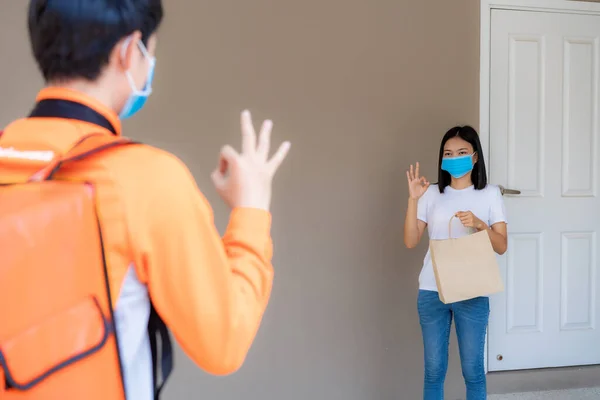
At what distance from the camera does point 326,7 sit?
239cm

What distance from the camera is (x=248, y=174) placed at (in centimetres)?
65

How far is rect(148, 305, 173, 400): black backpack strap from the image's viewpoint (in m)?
0.64

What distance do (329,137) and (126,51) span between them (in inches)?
72.0

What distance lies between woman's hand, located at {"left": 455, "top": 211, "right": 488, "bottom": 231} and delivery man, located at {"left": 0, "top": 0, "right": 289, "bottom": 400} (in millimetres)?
1493

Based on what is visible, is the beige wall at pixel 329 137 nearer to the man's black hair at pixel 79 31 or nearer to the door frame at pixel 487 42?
the door frame at pixel 487 42

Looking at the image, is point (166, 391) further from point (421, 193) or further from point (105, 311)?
point (105, 311)

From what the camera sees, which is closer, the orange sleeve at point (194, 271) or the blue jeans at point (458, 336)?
the orange sleeve at point (194, 271)

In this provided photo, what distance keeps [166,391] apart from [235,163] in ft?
6.44

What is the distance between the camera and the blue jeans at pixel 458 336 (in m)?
2.04

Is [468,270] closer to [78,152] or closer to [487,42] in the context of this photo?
[487,42]

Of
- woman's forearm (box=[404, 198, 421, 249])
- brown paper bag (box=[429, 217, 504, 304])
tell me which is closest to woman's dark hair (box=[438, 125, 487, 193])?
woman's forearm (box=[404, 198, 421, 249])

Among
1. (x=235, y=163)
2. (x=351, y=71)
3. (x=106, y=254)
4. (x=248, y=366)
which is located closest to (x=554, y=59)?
(x=351, y=71)

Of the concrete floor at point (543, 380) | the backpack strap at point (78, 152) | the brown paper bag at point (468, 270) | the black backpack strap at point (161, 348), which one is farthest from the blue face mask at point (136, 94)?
the concrete floor at point (543, 380)

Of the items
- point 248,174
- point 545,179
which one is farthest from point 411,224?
point 248,174
